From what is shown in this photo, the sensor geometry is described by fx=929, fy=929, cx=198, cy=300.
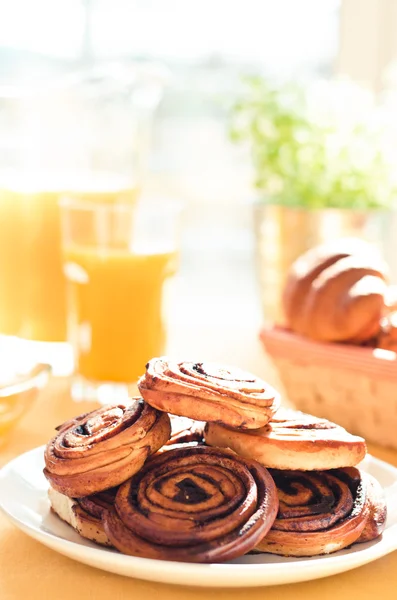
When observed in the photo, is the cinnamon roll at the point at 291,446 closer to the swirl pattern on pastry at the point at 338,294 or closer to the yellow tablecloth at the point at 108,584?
the yellow tablecloth at the point at 108,584

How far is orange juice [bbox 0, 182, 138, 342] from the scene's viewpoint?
1.49 metres

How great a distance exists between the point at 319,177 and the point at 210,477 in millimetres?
1015

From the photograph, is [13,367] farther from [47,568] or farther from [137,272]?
[47,568]

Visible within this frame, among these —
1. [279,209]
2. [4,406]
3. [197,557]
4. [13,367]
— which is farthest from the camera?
[279,209]

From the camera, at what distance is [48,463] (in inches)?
31.3

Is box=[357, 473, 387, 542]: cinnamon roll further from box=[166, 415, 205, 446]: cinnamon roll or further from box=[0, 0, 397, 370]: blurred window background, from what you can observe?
box=[0, 0, 397, 370]: blurred window background

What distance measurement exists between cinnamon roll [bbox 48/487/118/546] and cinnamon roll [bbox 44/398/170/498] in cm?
1

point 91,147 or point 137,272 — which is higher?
point 91,147

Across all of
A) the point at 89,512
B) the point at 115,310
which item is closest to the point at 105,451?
the point at 89,512

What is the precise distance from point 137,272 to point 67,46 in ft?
2.87

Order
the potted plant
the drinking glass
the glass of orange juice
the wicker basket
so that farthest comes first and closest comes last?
the potted plant < the drinking glass < the glass of orange juice < the wicker basket

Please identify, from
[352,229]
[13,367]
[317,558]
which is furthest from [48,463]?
[352,229]

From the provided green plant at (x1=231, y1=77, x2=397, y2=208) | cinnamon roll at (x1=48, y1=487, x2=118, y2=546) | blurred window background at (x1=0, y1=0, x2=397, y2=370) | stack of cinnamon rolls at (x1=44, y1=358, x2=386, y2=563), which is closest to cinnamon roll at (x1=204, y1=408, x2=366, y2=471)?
stack of cinnamon rolls at (x1=44, y1=358, x2=386, y2=563)

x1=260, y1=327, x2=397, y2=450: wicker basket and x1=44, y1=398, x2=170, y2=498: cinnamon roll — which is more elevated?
x1=44, y1=398, x2=170, y2=498: cinnamon roll
